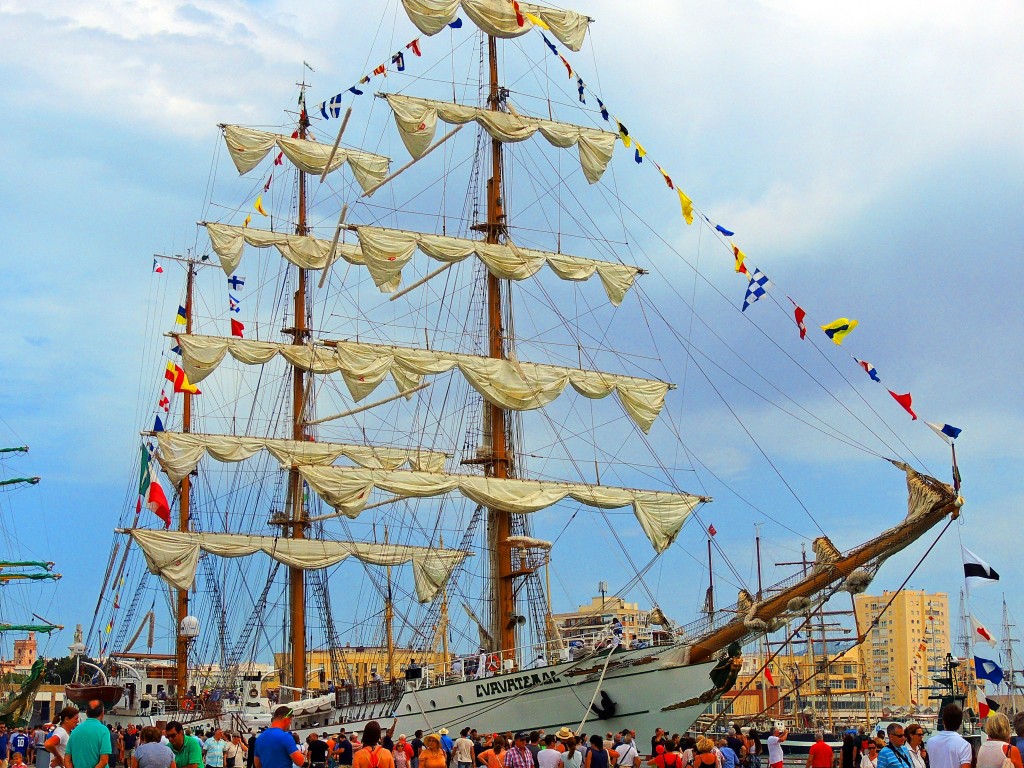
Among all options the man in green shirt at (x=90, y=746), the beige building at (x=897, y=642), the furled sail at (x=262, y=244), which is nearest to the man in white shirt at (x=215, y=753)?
the man in green shirt at (x=90, y=746)

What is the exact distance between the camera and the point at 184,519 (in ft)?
174

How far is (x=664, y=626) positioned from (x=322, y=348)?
23.3 meters

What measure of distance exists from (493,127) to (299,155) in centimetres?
1463

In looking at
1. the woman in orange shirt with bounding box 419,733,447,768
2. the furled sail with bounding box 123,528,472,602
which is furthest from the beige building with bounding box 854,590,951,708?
the woman in orange shirt with bounding box 419,733,447,768

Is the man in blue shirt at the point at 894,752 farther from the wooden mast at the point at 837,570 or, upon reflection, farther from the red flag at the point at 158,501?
the red flag at the point at 158,501

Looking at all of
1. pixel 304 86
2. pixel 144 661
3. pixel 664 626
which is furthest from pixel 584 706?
pixel 304 86

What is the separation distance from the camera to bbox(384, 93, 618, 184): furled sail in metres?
43.7

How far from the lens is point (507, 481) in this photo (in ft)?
132

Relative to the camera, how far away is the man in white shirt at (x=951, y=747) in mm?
10672

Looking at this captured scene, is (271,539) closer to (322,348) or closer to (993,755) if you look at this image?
(322,348)

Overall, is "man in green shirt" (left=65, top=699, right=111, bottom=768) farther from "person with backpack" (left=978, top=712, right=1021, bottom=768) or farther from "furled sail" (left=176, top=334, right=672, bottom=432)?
"furled sail" (left=176, top=334, right=672, bottom=432)

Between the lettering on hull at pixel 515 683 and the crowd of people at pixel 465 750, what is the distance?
396cm

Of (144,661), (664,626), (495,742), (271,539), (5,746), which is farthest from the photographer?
(144,661)

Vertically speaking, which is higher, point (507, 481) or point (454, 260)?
point (454, 260)
